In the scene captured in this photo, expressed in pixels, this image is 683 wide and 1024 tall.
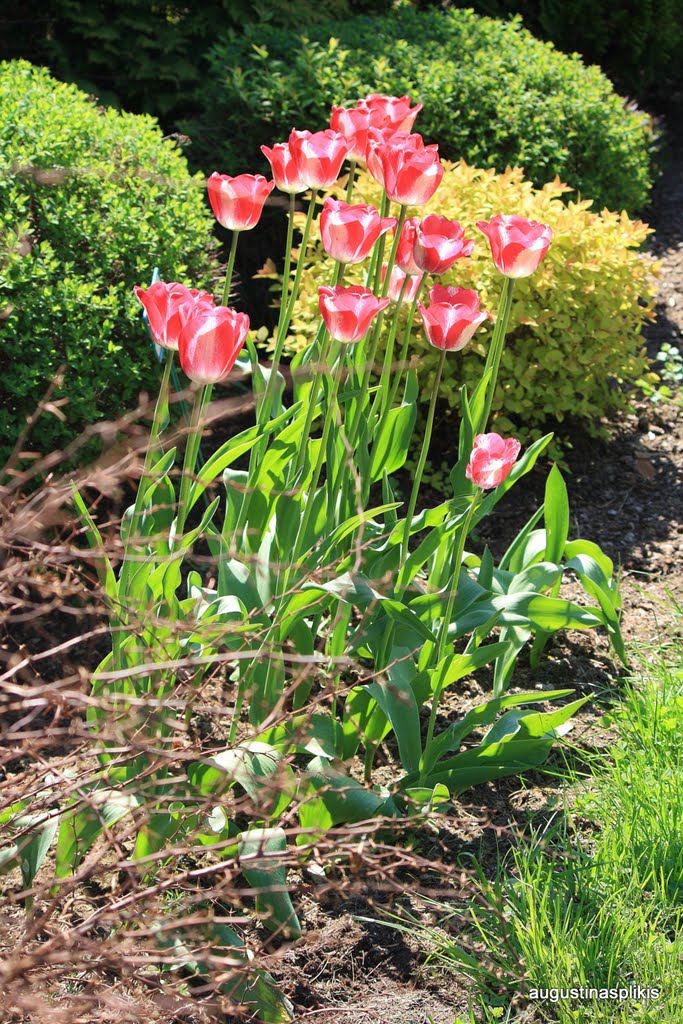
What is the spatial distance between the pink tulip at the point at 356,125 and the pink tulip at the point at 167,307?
625 mm

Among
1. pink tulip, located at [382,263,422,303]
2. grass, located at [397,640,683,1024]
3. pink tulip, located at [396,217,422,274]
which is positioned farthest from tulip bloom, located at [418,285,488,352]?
grass, located at [397,640,683,1024]

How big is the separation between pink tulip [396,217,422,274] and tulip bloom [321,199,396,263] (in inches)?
7.4

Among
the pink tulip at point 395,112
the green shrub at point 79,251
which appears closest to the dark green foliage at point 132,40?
the green shrub at point 79,251

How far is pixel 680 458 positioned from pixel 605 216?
984 millimetres

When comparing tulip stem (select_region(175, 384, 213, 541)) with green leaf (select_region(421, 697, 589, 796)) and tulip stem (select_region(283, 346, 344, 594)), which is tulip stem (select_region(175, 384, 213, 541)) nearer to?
tulip stem (select_region(283, 346, 344, 594))

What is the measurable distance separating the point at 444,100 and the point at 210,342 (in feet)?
10.9

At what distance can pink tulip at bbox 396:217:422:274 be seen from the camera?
7.05ft

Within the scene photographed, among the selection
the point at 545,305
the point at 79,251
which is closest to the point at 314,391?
the point at 79,251

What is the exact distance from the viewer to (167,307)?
73.1 inches

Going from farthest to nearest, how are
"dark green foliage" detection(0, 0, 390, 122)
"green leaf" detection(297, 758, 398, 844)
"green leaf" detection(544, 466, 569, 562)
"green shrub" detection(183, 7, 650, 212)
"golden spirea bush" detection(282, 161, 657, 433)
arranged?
"dark green foliage" detection(0, 0, 390, 122) < "green shrub" detection(183, 7, 650, 212) < "golden spirea bush" detection(282, 161, 657, 433) < "green leaf" detection(544, 466, 569, 562) < "green leaf" detection(297, 758, 398, 844)

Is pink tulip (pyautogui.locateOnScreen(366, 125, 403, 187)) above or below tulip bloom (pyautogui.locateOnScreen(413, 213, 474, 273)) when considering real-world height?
above

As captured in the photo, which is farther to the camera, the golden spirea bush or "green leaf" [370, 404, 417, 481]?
the golden spirea bush

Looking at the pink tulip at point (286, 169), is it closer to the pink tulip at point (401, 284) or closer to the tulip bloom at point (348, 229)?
the tulip bloom at point (348, 229)

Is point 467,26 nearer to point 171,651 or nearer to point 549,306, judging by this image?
point 549,306
